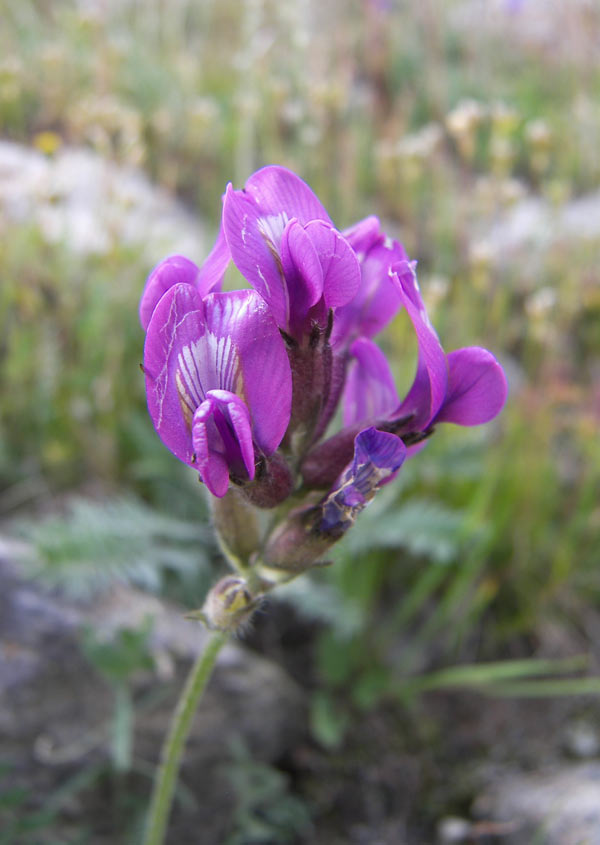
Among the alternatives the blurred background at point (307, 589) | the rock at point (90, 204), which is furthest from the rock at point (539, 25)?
the rock at point (90, 204)

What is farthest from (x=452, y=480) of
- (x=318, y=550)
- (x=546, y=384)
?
(x=318, y=550)

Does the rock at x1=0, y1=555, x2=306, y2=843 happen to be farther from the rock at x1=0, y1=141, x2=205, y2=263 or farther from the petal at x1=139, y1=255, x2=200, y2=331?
the rock at x1=0, y1=141, x2=205, y2=263

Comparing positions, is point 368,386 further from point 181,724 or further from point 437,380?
point 181,724

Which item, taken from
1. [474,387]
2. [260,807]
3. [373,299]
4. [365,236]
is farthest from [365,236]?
[260,807]

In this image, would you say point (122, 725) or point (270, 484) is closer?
point (270, 484)

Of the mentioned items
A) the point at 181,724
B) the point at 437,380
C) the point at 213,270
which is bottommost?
the point at 181,724

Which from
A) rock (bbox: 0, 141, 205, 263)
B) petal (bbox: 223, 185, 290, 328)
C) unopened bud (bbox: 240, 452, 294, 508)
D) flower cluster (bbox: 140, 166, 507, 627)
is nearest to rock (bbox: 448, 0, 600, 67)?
rock (bbox: 0, 141, 205, 263)
